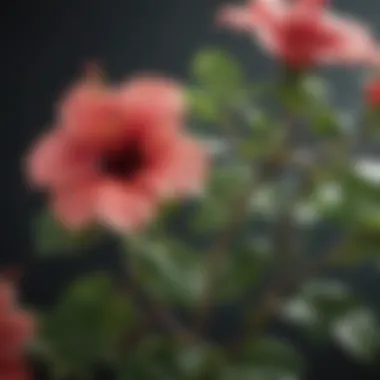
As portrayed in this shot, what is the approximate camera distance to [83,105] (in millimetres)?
787

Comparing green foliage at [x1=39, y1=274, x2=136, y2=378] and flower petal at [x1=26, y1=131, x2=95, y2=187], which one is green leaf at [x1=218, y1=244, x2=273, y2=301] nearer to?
green foliage at [x1=39, y1=274, x2=136, y2=378]

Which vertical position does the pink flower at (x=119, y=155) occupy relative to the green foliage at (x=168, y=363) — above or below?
above

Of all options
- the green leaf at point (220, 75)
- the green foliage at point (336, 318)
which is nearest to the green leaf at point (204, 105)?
the green leaf at point (220, 75)

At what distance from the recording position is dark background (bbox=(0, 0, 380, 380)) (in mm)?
1140

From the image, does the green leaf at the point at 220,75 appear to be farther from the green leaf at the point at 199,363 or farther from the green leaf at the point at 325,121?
the green leaf at the point at 199,363

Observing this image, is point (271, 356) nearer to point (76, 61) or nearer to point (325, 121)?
point (325, 121)

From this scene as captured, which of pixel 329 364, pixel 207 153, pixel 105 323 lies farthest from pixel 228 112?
pixel 329 364

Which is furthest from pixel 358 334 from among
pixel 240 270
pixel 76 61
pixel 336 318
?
pixel 76 61

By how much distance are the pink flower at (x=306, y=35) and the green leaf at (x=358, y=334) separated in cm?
28

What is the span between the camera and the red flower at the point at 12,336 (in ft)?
2.87

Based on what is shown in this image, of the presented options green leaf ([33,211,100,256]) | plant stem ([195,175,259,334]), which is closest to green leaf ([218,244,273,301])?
plant stem ([195,175,259,334])

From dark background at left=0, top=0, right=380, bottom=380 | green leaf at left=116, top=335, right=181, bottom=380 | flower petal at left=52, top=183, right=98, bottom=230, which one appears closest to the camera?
flower petal at left=52, top=183, right=98, bottom=230

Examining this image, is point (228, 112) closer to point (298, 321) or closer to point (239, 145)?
point (239, 145)

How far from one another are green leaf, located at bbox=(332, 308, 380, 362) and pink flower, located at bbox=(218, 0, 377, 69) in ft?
0.92
